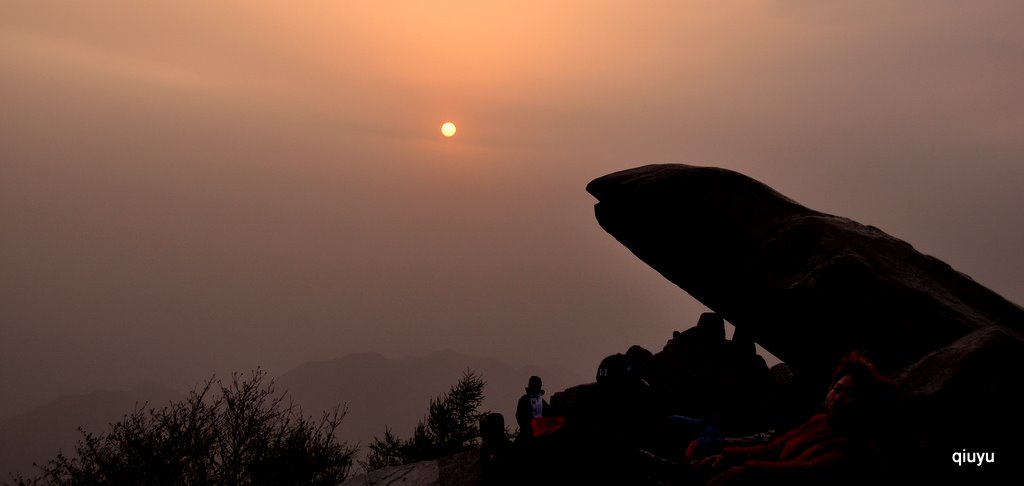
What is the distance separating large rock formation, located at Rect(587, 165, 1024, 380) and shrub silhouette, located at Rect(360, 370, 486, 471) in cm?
1967

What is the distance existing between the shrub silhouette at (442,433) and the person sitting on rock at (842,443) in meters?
27.3

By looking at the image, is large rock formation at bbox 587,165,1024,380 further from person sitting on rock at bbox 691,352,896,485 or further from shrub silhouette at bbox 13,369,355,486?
shrub silhouette at bbox 13,369,355,486

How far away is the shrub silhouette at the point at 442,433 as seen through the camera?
31.4m

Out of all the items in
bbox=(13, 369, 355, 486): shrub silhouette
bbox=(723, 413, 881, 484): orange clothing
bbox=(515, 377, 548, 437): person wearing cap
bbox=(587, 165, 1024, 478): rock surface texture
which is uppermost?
bbox=(587, 165, 1024, 478): rock surface texture

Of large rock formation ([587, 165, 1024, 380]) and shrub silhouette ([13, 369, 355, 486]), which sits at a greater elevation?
large rock formation ([587, 165, 1024, 380])

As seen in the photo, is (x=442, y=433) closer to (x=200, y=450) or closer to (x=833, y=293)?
(x=200, y=450)

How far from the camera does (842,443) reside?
4.55 metres

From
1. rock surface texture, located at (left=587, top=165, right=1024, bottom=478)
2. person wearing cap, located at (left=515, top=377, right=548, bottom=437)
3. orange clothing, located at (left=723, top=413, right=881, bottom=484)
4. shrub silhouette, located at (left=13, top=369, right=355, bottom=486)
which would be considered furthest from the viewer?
shrub silhouette, located at (left=13, top=369, right=355, bottom=486)

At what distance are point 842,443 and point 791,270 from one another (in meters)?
7.22

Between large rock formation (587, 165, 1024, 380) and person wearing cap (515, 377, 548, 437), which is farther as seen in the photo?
person wearing cap (515, 377, 548, 437)

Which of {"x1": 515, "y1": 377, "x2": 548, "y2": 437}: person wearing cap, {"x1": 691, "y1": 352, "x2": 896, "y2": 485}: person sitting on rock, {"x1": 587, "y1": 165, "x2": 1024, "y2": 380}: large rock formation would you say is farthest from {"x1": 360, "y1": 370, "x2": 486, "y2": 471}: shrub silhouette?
{"x1": 691, "y1": 352, "x2": 896, "y2": 485}: person sitting on rock

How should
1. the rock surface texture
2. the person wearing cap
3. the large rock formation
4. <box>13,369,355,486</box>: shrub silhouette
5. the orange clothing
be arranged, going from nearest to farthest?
the orange clothing < the rock surface texture < the large rock formation < the person wearing cap < <box>13,369,355,486</box>: shrub silhouette

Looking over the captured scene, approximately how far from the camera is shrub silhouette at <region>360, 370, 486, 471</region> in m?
31.4

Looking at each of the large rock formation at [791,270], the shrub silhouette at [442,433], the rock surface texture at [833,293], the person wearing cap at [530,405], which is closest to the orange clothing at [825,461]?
the rock surface texture at [833,293]
